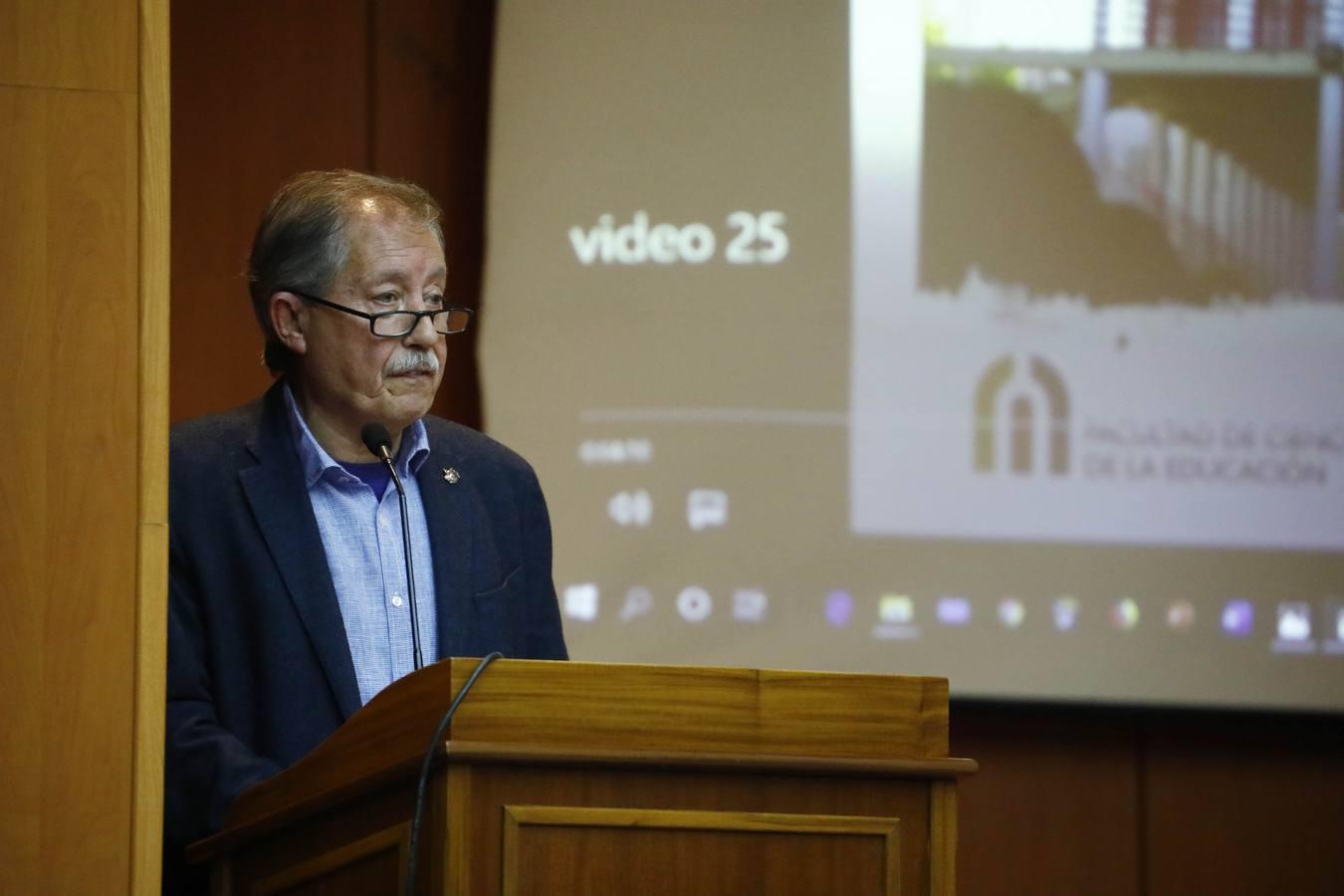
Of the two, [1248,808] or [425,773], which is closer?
[425,773]

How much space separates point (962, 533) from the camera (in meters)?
3.85

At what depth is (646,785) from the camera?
177 centimetres

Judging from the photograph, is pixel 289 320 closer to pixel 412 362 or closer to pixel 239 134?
pixel 412 362

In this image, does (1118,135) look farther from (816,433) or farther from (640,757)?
(640,757)

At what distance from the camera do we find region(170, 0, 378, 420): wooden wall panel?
4.14 m

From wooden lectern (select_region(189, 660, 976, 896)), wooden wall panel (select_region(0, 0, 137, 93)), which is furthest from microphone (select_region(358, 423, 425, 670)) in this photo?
wooden wall panel (select_region(0, 0, 137, 93))

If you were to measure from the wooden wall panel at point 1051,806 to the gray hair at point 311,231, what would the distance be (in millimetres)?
1924

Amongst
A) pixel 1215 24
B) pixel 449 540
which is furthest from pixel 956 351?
pixel 449 540

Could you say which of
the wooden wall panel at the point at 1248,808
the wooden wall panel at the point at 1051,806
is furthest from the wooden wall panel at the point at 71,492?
the wooden wall panel at the point at 1248,808

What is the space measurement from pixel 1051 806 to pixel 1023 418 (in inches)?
34.2

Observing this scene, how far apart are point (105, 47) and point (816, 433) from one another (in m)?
2.31

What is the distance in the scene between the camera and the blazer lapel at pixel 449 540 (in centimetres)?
247

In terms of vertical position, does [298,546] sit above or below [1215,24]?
below

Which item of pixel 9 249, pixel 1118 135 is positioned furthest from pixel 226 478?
pixel 1118 135
